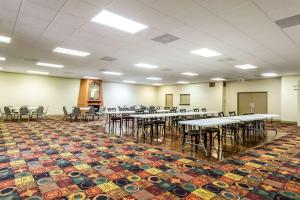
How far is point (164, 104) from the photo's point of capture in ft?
64.9

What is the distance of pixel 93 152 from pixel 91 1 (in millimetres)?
3240

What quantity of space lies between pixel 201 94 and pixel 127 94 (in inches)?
271

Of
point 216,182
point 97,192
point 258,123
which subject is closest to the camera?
point 97,192

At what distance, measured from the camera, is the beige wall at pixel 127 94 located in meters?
16.4

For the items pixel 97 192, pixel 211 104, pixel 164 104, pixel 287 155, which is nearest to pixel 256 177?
pixel 287 155

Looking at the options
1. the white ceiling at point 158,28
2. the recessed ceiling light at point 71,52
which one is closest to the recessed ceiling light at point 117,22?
the white ceiling at point 158,28

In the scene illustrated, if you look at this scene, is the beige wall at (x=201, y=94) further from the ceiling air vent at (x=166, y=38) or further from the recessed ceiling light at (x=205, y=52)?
the ceiling air vent at (x=166, y=38)

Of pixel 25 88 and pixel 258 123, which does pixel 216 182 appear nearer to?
pixel 258 123

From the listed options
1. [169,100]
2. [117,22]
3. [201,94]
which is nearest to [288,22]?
[117,22]

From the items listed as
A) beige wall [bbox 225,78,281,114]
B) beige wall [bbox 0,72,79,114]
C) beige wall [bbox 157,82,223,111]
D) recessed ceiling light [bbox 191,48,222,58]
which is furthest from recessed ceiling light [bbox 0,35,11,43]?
beige wall [bbox 225,78,281,114]

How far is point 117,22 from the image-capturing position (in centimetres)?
391

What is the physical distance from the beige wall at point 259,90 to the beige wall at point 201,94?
0.67 meters

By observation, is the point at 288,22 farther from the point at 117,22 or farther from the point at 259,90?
the point at 259,90

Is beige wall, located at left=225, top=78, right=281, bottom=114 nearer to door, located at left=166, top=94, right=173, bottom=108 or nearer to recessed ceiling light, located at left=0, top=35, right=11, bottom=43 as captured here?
door, located at left=166, top=94, right=173, bottom=108
